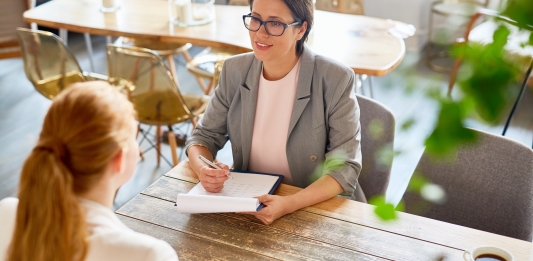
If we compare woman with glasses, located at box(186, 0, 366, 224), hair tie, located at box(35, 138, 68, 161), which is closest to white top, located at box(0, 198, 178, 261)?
hair tie, located at box(35, 138, 68, 161)

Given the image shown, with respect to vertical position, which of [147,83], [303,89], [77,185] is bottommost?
[147,83]

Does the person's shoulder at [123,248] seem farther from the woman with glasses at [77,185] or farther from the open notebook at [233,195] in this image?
the open notebook at [233,195]

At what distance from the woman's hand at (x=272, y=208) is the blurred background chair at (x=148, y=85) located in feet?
4.21

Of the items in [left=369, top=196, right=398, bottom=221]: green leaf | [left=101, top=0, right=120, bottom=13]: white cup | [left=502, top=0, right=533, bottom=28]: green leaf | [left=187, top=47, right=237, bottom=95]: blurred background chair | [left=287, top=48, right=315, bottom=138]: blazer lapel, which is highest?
[left=502, top=0, right=533, bottom=28]: green leaf

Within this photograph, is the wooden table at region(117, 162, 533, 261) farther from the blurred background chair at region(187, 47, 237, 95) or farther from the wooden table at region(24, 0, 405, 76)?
the blurred background chair at region(187, 47, 237, 95)

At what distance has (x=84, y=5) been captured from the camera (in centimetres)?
341

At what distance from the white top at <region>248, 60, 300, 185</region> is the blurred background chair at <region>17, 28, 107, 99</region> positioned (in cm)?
141

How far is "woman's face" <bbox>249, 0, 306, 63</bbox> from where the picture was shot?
64.6 inches

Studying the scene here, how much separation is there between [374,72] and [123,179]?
164 centimetres

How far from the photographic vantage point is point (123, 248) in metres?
0.96

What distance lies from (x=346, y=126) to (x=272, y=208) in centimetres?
40

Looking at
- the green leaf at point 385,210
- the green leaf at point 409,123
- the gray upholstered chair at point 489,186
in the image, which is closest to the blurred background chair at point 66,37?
the gray upholstered chair at point 489,186

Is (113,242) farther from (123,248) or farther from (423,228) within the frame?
(423,228)

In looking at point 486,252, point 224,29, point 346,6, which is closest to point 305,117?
point 486,252
